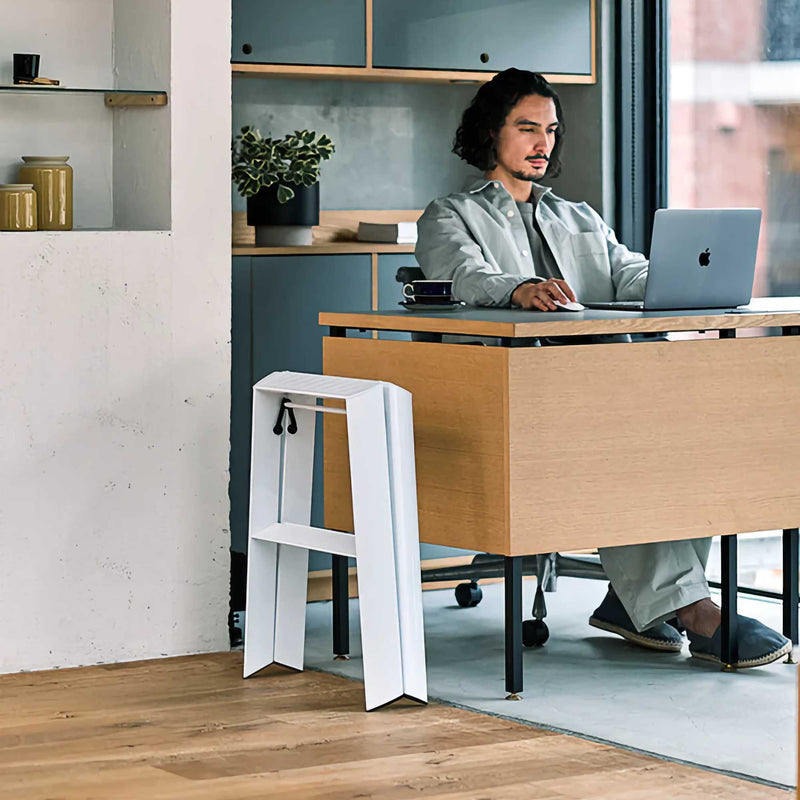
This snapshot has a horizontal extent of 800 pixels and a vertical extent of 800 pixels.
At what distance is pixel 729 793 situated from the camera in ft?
9.14

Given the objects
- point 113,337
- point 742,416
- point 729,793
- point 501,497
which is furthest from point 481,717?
point 113,337

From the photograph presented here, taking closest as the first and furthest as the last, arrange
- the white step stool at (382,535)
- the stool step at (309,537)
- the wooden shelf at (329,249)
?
the white step stool at (382,535), the stool step at (309,537), the wooden shelf at (329,249)

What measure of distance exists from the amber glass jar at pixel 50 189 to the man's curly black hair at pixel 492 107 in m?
1.10

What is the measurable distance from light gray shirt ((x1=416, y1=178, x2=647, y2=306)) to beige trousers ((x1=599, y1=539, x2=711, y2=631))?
71cm

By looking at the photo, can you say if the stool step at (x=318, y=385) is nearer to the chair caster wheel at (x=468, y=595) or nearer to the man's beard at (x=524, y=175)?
the man's beard at (x=524, y=175)

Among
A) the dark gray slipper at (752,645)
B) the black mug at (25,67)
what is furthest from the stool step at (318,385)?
the dark gray slipper at (752,645)

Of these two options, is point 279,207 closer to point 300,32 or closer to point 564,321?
point 300,32

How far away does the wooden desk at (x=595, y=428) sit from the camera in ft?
11.0

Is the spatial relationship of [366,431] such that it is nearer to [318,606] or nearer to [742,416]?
[742,416]

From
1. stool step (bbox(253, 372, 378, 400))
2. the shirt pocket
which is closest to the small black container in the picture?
the shirt pocket

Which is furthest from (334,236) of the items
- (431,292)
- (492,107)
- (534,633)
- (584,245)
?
(534,633)

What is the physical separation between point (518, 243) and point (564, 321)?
941 mm

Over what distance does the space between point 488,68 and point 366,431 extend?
1.85 metres

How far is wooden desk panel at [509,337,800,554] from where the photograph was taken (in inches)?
132
